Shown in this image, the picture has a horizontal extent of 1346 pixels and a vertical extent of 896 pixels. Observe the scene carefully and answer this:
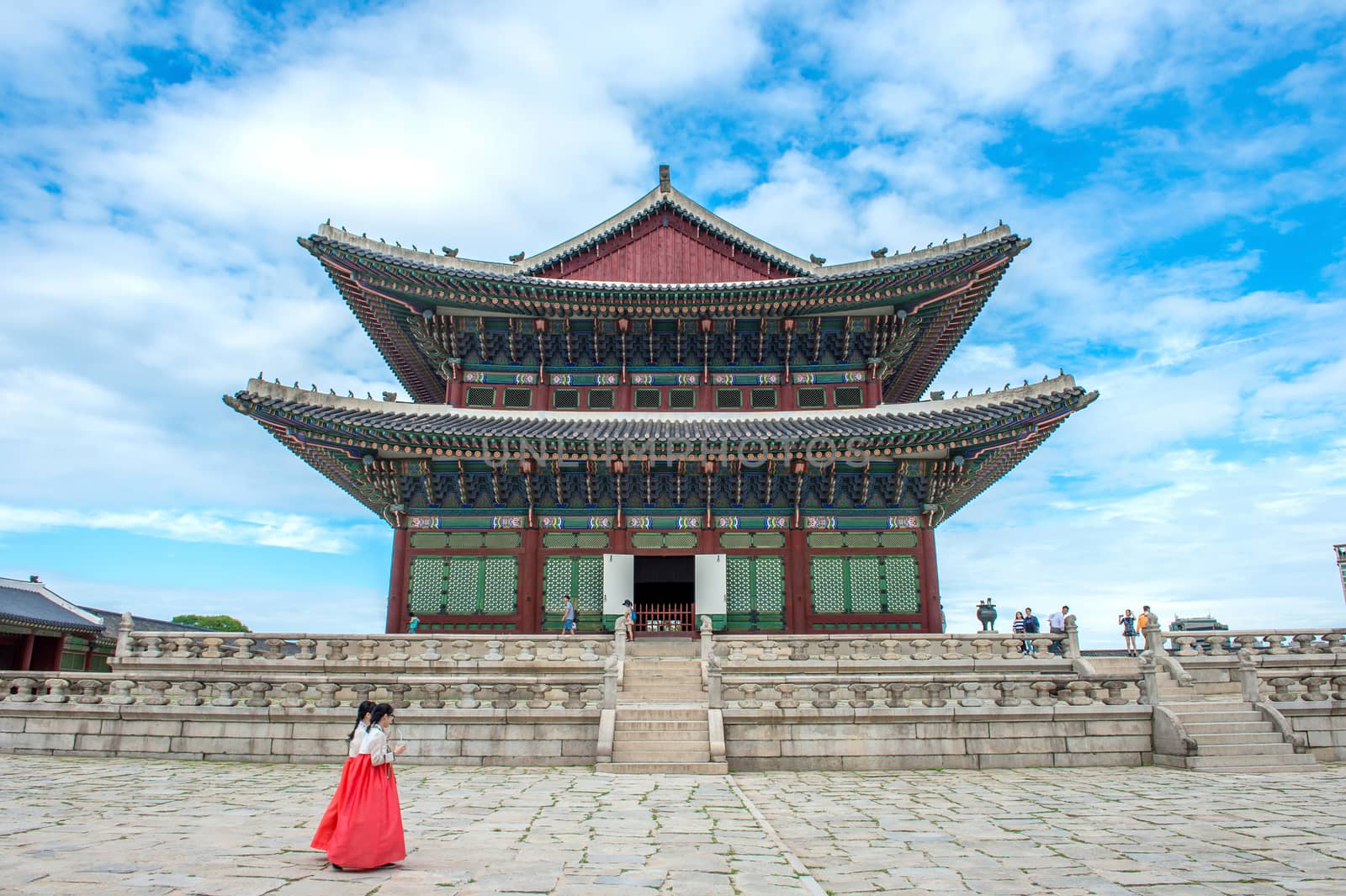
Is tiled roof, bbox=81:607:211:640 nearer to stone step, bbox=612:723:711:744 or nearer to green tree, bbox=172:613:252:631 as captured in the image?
green tree, bbox=172:613:252:631

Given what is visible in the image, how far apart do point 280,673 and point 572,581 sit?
7.87 metres

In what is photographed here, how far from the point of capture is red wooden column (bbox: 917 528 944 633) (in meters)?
22.2

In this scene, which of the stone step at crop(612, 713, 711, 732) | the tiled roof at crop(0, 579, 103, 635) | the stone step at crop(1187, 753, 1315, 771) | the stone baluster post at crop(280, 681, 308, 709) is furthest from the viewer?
the tiled roof at crop(0, 579, 103, 635)

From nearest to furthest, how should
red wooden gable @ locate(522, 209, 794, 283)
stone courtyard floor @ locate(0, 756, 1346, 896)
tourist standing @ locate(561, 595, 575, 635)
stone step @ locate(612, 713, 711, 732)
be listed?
1. stone courtyard floor @ locate(0, 756, 1346, 896)
2. stone step @ locate(612, 713, 711, 732)
3. tourist standing @ locate(561, 595, 575, 635)
4. red wooden gable @ locate(522, 209, 794, 283)

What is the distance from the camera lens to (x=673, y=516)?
23094 mm

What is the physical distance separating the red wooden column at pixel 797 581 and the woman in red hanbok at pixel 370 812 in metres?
15.9

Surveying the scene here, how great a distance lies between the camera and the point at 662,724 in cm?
1447

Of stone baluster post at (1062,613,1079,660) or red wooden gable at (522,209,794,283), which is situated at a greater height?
red wooden gable at (522,209,794,283)

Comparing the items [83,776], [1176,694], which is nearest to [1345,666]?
[1176,694]

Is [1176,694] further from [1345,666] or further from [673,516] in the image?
[673,516]

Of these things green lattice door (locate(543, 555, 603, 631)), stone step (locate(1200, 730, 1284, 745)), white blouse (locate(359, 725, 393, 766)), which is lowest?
stone step (locate(1200, 730, 1284, 745))

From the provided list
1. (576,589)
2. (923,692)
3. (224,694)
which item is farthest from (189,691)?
(923,692)

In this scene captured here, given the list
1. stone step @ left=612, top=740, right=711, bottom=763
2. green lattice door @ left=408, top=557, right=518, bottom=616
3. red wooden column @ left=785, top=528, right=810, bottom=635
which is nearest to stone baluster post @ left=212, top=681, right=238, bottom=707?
stone step @ left=612, top=740, right=711, bottom=763

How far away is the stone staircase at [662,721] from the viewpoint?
13445 mm
